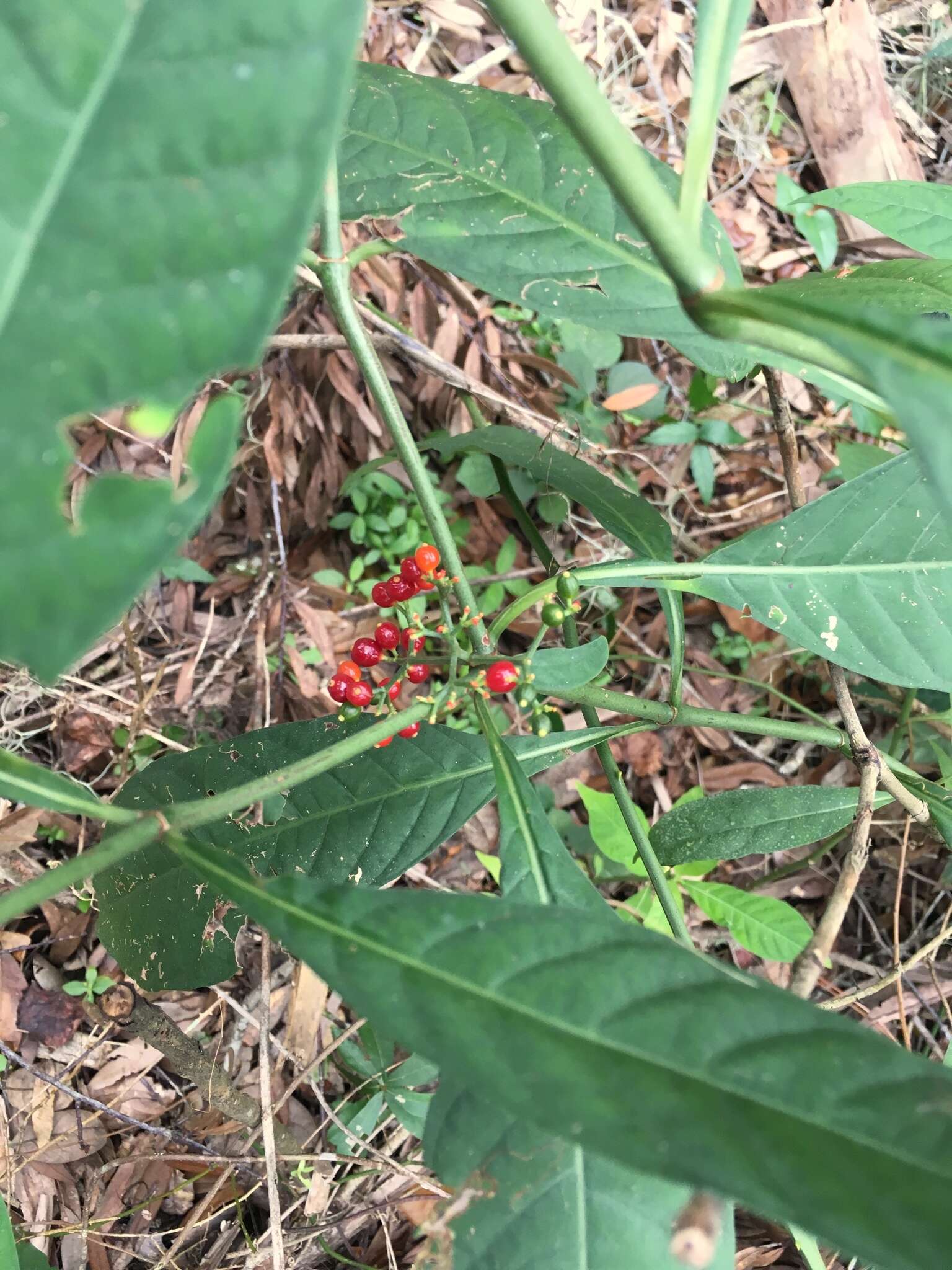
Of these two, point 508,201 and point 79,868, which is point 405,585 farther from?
point 79,868

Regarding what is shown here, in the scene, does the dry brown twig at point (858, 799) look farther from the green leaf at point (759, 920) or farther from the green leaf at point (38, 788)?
the green leaf at point (38, 788)

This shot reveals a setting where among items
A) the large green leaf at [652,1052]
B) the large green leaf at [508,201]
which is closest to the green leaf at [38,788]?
the large green leaf at [652,1052]

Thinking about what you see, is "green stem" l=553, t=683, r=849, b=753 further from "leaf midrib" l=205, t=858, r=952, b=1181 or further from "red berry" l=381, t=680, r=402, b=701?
"leaf midrib" l=205, t=858, r=952, b=1181

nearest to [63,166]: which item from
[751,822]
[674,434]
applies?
[751,822]

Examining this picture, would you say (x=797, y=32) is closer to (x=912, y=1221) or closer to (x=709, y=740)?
(x=709, y=740)

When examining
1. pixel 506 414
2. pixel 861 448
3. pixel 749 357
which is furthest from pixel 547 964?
pixel 861 448
